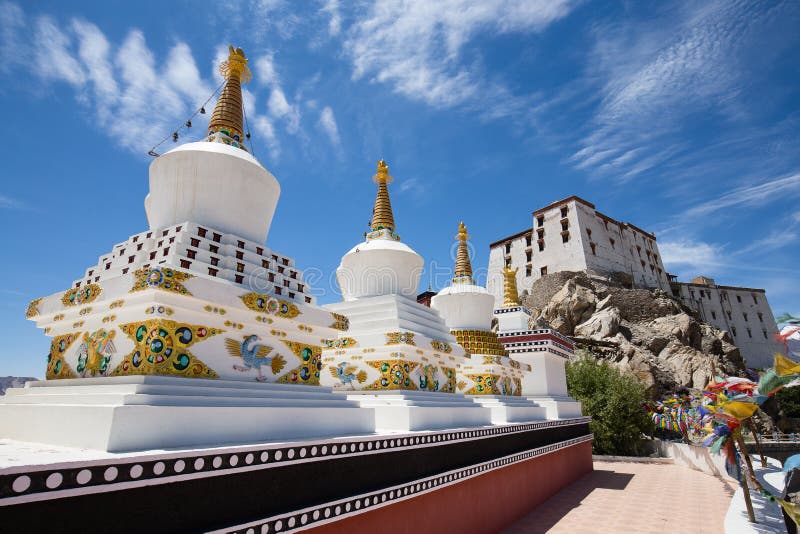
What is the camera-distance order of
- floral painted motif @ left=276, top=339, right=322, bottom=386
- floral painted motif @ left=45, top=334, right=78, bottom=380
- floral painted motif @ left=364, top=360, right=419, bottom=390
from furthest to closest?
floral painted motif @ left=364, top=360, right=419, bottom=390 < floral painted motif @ left=276, top=339, right=322, bottom=386 < floral painted motif @ left=45, top=334, right=78, bottom=380

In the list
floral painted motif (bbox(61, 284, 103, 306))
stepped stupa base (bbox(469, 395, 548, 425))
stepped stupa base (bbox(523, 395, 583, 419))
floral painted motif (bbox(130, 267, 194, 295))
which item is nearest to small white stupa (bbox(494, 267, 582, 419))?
stepped stupa base (bbox(523, 395, 583, 419))

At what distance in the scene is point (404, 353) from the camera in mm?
7629

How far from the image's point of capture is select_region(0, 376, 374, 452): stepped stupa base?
317 centimetres

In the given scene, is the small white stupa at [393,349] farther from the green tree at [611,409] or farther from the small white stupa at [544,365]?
the green tree at [611,409]

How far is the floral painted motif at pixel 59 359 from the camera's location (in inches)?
181

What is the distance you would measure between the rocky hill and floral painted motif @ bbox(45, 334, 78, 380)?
31.9 metres

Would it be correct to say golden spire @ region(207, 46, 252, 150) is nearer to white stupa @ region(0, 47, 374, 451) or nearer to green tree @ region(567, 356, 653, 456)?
white stupa @ region(0, 47, 374, 451)

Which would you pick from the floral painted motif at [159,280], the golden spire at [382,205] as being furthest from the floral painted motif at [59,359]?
the golden spire at [382,205]

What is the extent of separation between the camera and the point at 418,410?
6602 mm

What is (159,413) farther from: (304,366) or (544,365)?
(544,365)

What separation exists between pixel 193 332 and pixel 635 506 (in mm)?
9779

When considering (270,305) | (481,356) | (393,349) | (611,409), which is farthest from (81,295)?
(611,409)

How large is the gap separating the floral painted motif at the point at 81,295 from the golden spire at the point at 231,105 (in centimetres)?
241

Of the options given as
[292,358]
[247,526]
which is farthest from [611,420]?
[247,526]
